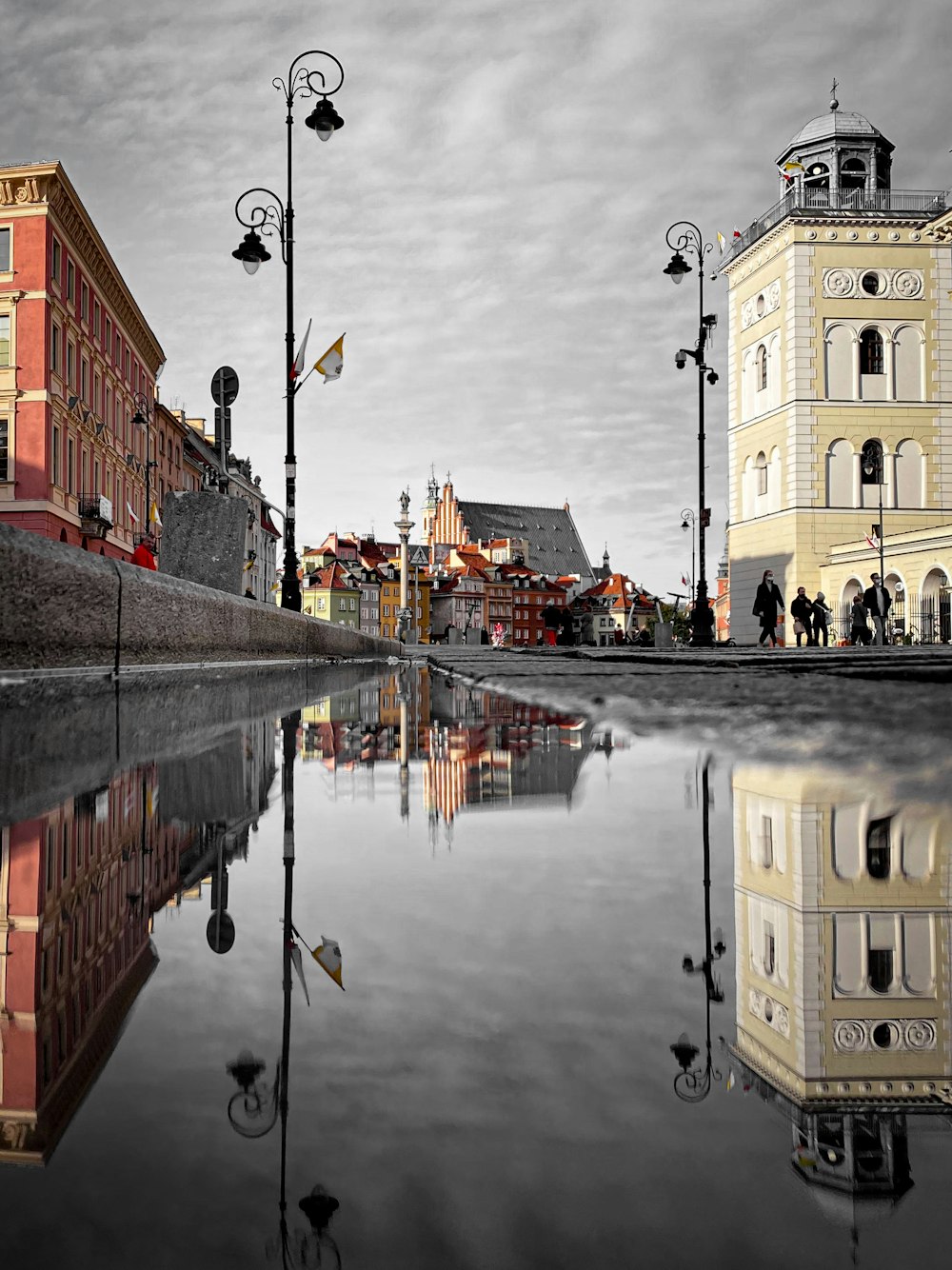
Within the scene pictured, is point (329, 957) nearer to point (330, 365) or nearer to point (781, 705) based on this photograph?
point (781, 705)

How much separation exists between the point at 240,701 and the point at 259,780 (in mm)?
2425

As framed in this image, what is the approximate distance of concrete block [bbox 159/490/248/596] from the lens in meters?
8.97

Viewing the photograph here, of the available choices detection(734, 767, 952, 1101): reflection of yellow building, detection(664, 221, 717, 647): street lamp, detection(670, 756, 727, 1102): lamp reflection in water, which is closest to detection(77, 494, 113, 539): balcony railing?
detection(664, 221, 717, 647): street lamp

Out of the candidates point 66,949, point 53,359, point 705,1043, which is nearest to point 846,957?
point 705,1043

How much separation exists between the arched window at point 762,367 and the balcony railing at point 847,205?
3852 millimetres

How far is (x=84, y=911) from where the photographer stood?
0.95 meters

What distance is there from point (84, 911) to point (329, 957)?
0.26 m

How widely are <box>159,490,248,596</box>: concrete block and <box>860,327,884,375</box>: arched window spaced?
3379 centimetres

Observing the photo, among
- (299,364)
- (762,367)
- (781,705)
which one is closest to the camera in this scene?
(781,705)

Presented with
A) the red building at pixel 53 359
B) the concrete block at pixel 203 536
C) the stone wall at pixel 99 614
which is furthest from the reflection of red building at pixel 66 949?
the red building at pixel 53 359

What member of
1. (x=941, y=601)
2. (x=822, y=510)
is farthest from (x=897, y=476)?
(x=941, y=601)

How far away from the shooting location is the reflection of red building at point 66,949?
58 cm

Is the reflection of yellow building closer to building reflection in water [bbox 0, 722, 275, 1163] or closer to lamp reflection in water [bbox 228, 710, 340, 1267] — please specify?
lamp reflection in water [bbox 228, 710, 340, 1267]

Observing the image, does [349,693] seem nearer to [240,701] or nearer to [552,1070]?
[240,701]
